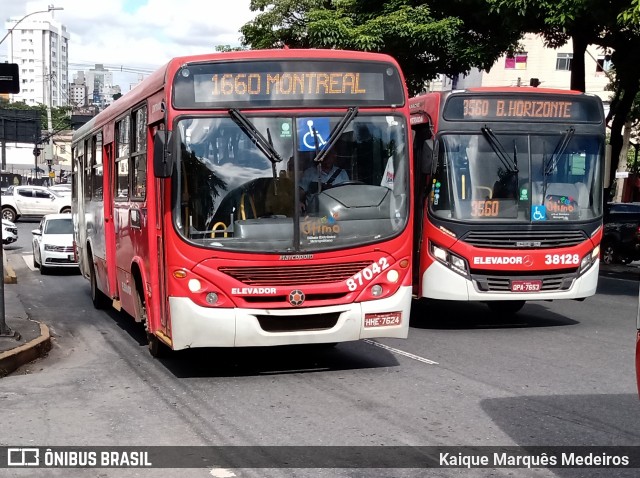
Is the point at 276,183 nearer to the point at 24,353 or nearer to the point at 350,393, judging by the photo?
the point at 350,393

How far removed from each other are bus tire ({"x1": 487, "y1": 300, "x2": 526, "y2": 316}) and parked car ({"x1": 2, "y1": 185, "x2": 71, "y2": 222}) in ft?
115

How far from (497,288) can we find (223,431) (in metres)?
6.12

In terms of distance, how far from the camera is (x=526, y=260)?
1219cm

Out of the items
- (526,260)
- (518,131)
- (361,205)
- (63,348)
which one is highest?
(518,131)

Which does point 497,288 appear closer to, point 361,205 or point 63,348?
point 361,205

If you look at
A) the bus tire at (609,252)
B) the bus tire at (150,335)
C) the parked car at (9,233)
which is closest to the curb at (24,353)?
the bus tire at (150,335)

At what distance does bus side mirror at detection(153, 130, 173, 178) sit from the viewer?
8.42 m

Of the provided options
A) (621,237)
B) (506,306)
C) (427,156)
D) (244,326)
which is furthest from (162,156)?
(621,237)

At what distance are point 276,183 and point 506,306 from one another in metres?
6.55

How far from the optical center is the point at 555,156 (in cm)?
1241

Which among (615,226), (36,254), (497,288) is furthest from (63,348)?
(615,226)

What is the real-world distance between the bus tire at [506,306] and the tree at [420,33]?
31.3 feet

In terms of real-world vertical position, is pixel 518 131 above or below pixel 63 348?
above

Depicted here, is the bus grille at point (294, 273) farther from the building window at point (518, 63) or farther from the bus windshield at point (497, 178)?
the building window at point (518, 63)
